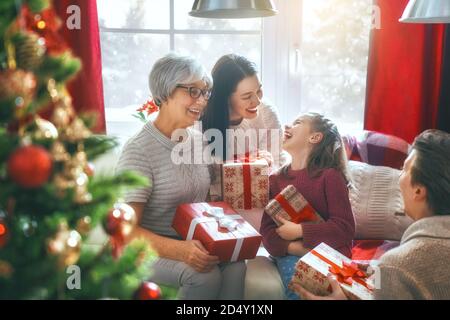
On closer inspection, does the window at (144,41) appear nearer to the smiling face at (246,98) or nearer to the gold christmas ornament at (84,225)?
the smiling face at (246,98)

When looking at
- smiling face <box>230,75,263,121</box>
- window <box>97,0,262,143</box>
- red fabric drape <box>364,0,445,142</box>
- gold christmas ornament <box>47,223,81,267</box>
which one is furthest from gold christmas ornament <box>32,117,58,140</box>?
red fabric drape <box>364,0,445,142</box>

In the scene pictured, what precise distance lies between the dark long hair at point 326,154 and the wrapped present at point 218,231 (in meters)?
0.42

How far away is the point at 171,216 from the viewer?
6.37 ft

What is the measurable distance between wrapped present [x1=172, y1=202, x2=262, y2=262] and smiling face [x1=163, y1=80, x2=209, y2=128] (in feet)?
1.12

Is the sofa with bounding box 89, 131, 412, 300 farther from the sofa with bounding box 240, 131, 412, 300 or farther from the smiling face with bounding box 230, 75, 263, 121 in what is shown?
the smiling face with bounding box 230, 75, 263, 121

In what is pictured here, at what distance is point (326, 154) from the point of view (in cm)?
204

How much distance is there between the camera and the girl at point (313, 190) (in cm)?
193

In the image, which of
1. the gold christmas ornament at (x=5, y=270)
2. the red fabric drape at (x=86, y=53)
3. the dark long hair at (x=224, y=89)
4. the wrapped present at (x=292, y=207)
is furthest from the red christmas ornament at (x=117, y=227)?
the red fabric drape at (x=86, y=53)

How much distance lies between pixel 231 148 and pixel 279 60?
0.86 m

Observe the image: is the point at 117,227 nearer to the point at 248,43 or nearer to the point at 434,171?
the point at 434,171

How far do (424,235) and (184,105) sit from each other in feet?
3.19

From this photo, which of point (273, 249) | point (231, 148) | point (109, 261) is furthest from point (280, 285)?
point (109, 261)

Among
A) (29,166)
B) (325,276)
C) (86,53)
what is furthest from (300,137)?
(29,166)
